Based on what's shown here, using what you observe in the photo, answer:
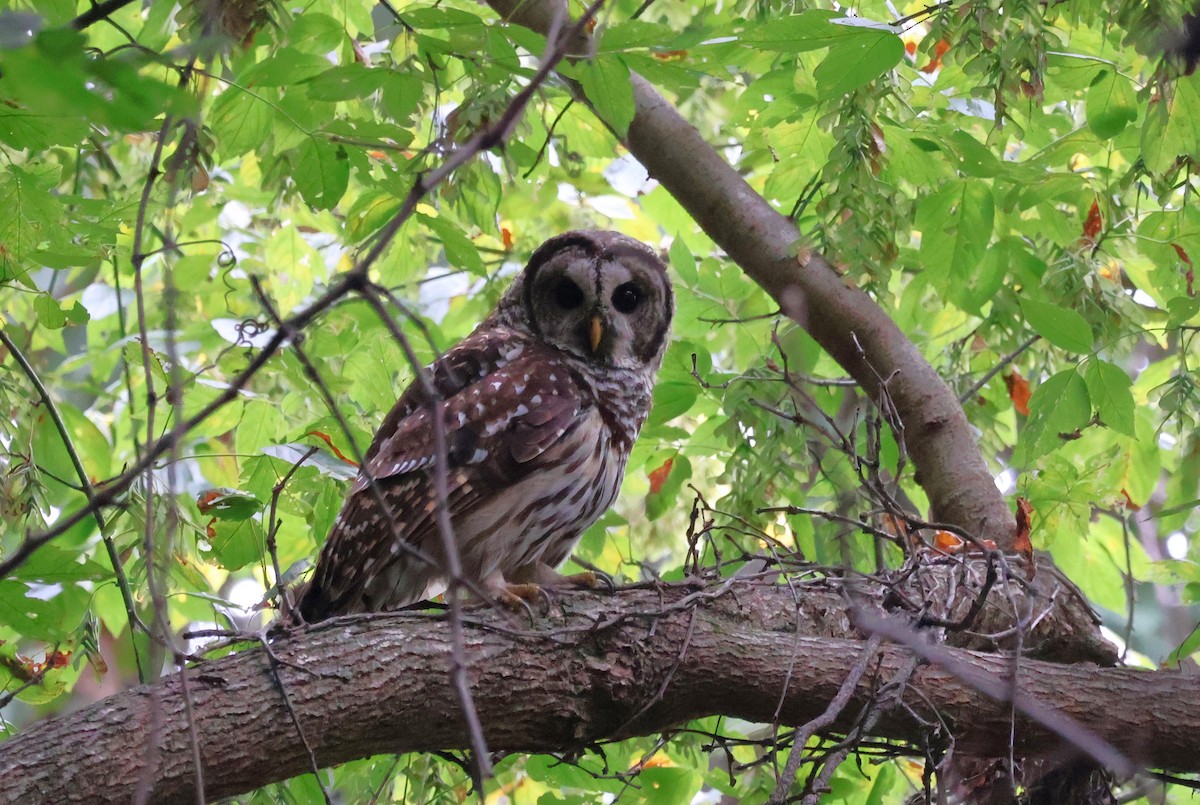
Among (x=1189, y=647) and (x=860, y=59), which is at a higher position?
(x=860, y=59)

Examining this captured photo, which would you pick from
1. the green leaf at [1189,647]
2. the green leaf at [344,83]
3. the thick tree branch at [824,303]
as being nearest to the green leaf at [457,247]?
the green leaf at [344,83]

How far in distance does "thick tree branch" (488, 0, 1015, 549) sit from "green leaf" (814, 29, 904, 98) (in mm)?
906

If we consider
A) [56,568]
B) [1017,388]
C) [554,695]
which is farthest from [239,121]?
[1017,388]

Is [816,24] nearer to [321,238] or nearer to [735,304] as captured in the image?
[735,304]

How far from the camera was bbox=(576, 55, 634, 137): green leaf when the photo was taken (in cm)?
234

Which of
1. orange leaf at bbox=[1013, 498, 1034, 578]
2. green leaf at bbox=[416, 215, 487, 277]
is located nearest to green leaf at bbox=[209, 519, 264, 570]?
green leaf at bbox=[416, 215, 487, 277]

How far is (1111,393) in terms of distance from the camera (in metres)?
2.89

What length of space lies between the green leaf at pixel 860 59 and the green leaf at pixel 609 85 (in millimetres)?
410

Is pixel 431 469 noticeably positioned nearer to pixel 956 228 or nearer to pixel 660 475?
pixel 660 475

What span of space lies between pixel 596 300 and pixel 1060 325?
1.33 m

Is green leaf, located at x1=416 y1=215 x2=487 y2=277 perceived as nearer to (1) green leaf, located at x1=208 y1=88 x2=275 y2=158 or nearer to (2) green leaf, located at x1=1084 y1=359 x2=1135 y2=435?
(1) green leaf, located at x1=208 y1=88 x2=275 y2=158

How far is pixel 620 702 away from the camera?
2.33 meters

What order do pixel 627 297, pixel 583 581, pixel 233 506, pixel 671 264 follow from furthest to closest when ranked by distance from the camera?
pixel 671 264 < pixel 627 297 < pixel 583 581 < pixel 233 506

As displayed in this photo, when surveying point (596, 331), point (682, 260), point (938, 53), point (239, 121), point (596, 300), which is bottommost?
point (596, 331)
